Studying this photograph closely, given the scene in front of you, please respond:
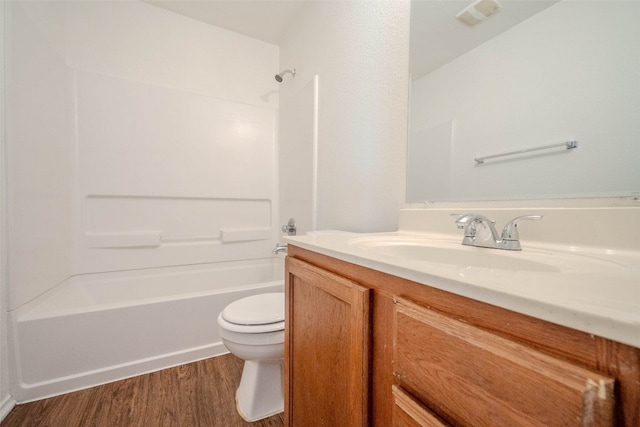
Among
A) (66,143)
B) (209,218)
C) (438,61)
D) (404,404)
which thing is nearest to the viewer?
(404,404)

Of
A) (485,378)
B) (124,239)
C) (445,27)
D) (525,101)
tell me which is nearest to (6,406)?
(124,239)

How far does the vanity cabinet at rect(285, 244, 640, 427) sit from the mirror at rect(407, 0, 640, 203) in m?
0.56

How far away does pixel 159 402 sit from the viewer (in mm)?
1141

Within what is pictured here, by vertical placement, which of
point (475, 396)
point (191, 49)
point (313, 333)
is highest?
point (191, 49)

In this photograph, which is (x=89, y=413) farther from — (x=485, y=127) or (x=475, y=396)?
(x=485, y=127)

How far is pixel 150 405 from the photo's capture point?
112 centimetres

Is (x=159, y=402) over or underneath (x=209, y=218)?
underneath

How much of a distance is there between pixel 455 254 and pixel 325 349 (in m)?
0.45

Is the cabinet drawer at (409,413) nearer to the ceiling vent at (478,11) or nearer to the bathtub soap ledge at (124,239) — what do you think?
the ceiling vent at (478,11)

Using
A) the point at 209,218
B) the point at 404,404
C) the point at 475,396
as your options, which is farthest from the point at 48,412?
the point at 475,396

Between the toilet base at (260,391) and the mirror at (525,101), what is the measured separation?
1019 millimetres

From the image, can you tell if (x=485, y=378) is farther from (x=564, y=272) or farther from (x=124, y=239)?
(x=124, y=239)

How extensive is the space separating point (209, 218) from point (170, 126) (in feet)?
2.46

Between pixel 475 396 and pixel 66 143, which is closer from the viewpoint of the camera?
Answer: pixel 475 396
